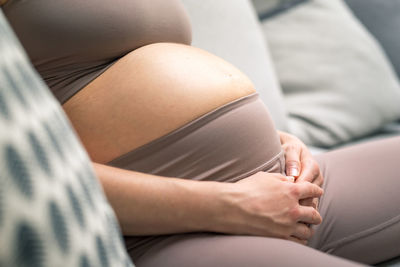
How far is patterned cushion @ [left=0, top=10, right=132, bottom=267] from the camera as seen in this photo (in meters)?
0.32

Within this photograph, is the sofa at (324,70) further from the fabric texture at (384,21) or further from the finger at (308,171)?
the finger at (308,171)

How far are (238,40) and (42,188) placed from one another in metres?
0.94

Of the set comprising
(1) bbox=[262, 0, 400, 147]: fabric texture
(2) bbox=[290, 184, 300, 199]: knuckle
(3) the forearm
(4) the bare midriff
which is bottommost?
(1) bbox=[262, 0, 400, 147]: fabric texture

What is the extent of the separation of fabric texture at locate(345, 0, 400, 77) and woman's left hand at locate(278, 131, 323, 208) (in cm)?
94

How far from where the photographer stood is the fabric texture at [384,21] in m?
1.57

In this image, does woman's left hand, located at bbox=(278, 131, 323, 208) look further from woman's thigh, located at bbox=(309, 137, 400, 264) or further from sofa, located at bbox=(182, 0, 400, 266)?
sofa, located at bbox=(182, 0, 400, 266)

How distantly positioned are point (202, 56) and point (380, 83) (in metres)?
0.87

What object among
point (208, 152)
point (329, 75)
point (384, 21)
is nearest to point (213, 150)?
point (208, 152)

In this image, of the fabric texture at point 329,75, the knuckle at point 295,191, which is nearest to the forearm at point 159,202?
the knuckle at point 295,191

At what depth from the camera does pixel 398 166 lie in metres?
0.81

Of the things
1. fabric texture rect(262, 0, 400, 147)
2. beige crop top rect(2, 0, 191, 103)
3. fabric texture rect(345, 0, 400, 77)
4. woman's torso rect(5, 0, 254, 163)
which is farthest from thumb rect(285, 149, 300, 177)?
fabric texture rect(345, 0, 400, 77)

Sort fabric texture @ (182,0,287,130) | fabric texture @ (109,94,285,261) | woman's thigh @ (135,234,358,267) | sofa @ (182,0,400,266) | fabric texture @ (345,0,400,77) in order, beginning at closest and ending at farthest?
woman's thigh @ (135,234,358,267), fabric texture @ (109,94,285,261), fabric texture @ (182,0,287,130), sofa @ (182,0,400,266), fabric texture @ (345,0,400,77)

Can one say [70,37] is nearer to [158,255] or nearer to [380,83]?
[158,255]

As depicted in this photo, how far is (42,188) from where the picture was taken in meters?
0.34
